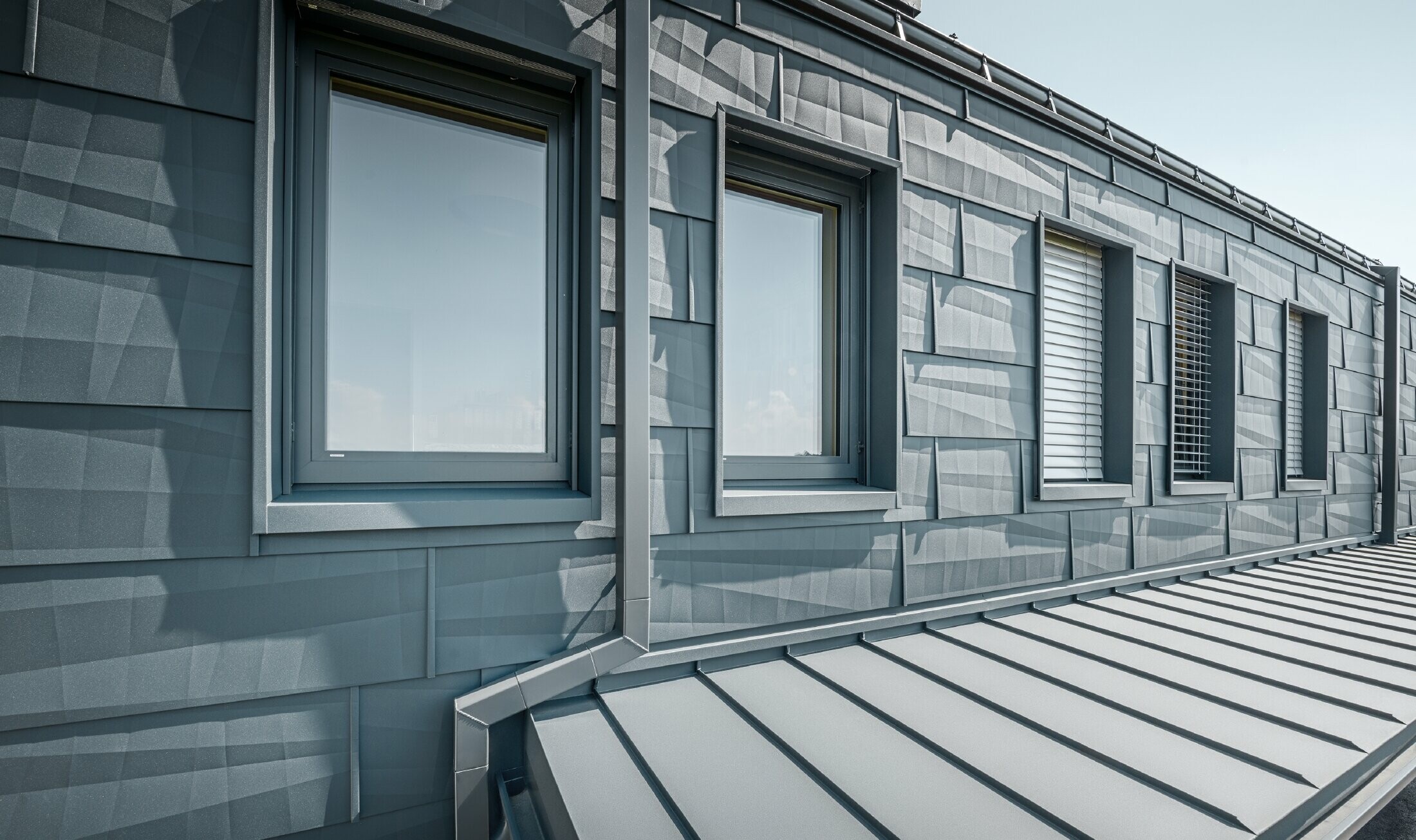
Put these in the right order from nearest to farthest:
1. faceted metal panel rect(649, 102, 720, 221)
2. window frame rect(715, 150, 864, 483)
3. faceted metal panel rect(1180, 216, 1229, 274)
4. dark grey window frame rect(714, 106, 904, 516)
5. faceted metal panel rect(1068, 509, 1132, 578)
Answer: faceted metal panel rect(649, 102, 720, 221) → dark grey window frame rect(714, 106, 904, 516) → window frame rect(715, 150, 864, 483) → faceted metal panel rect(1068, 509, 1132, 578) → faceted metal panel rect(1180, 216, 1229, 274)

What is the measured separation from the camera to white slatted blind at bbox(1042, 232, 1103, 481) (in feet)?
9.05

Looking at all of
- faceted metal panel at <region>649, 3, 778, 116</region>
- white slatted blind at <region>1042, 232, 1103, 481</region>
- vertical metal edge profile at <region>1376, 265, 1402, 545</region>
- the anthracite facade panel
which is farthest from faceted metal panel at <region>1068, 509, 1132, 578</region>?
vertical metal edge profile at <region>1376, 265, 1402, 545</region>

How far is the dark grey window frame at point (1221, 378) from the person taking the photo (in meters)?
3.37

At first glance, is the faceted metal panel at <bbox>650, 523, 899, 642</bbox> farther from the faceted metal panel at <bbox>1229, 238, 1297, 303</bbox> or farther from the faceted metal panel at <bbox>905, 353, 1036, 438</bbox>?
the faceted metal panel at <bbox>1229, 238, 1297, 303</bbox>

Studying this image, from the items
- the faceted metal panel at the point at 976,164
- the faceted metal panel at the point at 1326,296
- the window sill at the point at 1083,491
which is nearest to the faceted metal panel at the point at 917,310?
the faceted metal panel at the point at 976,164

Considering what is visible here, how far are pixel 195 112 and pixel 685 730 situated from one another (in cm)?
170

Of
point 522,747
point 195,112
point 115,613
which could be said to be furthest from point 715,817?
point 195,112

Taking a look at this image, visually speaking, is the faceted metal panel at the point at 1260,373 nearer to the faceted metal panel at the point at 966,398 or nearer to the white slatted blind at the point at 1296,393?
the white slatted blind at the point at 1296,393

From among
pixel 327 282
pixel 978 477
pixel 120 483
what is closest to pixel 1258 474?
pixel 978 477

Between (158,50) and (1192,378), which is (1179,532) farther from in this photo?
(158,50)

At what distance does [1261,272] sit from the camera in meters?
3.78

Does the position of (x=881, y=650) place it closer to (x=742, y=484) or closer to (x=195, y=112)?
(x=742, y=484)

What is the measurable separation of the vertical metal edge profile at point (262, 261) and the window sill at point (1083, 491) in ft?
8.71

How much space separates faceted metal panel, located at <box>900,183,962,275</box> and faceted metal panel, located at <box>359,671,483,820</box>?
2.00 metres
